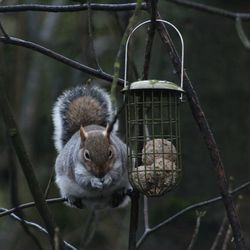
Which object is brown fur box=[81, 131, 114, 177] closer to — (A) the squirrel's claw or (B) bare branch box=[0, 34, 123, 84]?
(A) the squirrel's claw

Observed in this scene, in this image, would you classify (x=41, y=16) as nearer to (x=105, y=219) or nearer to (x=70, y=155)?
(x=105, y=219)

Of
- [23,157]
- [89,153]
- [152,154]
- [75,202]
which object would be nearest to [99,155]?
[89,153]

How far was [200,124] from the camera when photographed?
106 inches

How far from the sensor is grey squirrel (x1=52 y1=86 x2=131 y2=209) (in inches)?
132

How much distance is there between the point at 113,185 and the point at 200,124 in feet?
2.86

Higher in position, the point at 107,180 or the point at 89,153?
the point at 89,153

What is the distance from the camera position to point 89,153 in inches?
132

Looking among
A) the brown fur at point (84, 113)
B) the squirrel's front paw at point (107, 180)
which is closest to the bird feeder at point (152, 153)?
the squirrel's front paw at point (107, 180)

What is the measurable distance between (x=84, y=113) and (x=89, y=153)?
2.40 ft

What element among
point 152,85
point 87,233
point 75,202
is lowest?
A: point 87,233

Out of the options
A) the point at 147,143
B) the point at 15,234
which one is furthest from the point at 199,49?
the point at 15,234

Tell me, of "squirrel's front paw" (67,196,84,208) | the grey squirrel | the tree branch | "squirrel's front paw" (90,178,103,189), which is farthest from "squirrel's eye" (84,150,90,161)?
the tree branch

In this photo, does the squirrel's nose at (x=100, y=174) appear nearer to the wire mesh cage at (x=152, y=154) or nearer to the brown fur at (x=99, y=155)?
the brown fur at (x=99, y=155)

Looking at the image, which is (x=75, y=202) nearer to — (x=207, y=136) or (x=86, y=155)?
(x=86, y=155)
